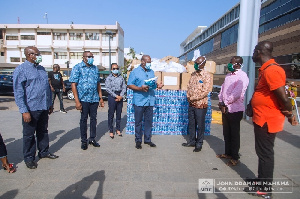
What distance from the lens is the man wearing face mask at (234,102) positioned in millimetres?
3797

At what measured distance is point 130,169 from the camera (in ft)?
12.0

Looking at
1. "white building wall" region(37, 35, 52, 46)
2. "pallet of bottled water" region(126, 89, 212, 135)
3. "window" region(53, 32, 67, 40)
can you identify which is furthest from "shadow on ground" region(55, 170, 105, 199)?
"white building wall" region(37, 35, 52, 46)

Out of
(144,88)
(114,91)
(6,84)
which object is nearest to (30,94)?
(144,88)

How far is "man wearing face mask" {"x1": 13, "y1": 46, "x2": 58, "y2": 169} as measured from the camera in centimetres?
346

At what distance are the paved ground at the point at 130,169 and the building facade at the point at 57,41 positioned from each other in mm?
40574

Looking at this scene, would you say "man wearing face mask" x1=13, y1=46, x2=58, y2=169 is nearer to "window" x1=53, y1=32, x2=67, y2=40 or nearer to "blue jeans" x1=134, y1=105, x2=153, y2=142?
"blue jeans" x1=134, y1=105, x2=153, y2=142

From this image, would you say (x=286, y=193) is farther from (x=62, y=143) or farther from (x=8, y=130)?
(x=8, y=130)

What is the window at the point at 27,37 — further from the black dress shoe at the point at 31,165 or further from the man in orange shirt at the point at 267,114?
the man in orange shirt at the point at 267,114

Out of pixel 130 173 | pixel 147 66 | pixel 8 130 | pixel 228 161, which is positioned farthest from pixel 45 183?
pixel 8 130

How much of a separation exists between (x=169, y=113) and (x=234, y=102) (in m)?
2.18

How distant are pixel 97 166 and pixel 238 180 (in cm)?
226

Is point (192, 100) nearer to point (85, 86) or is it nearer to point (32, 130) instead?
point (85, 86)

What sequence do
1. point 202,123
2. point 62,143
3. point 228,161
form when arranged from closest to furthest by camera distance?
1. point 228,161
2. point 202,123
3. point 62,143

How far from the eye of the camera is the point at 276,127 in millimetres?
2754
